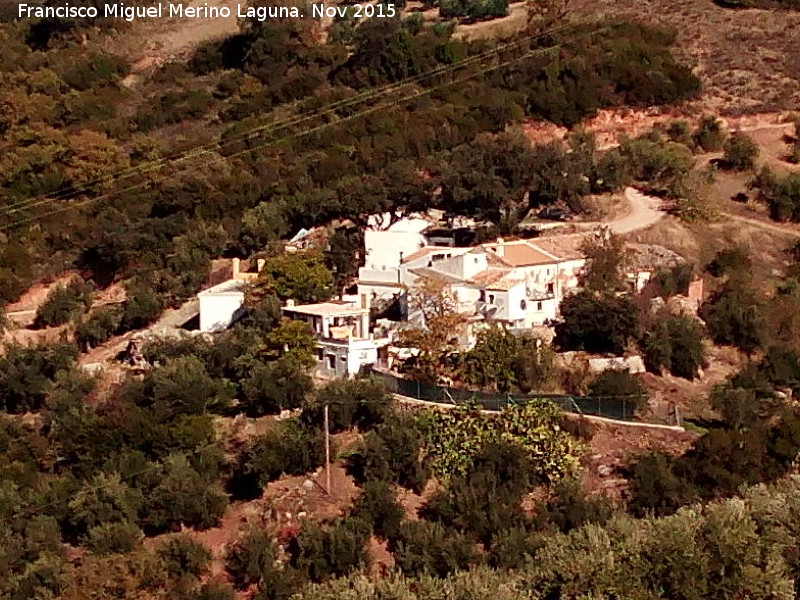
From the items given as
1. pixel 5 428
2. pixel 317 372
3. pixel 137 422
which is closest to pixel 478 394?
pixel 317 372

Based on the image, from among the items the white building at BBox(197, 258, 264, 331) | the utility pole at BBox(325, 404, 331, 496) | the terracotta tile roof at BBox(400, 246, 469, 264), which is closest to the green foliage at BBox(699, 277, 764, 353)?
the terracotta tile roof at BBox(400, 246, 469, 264)

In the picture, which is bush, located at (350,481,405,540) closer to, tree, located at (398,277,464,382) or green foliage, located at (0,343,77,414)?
tree, located at (398,277,464,382)

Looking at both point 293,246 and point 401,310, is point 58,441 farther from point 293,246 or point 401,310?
point 293,246

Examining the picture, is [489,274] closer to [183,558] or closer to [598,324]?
[598,324]

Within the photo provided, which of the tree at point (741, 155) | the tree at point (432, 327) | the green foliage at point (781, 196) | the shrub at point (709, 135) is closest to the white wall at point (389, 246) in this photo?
the tree at point (432, 327)

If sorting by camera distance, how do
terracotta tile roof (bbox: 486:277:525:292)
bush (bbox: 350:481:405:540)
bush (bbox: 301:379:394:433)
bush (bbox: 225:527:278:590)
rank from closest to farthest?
bush (bbox: 225:527:278:590) < bush (bbox: 350:481:405:540) < bush (bbox: 301:379:394:433) < terracotta tile roof (bbox: 486:277:525:292)
